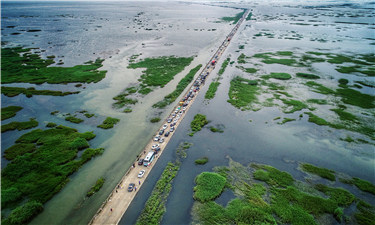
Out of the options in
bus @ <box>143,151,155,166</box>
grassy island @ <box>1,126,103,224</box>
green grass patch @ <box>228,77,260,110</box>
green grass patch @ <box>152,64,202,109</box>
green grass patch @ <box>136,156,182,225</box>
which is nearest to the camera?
green grass patch @ <box>136,156,182,225</box>

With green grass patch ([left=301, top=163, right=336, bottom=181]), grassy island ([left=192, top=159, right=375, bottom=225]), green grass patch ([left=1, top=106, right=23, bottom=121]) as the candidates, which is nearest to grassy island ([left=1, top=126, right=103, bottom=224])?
green grass patch ([left=1, top=106, right=23, bottom=121])

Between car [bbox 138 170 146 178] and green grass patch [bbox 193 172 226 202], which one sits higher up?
green grass patch [bbox 193 172 226 202]

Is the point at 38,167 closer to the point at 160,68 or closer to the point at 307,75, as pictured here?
the point at 160,68

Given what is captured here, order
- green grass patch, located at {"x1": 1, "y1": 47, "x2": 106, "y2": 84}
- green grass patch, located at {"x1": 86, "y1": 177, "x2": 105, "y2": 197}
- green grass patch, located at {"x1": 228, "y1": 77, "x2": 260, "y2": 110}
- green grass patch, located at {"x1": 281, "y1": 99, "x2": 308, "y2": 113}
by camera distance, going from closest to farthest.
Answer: green grass patch, located at {"x1": 86, "y1": 177, "x2": 105, "y2": 197} → green grass patch, located at {"x1": 281, "y1": 99, "x2": 308, "y2": 113} → green grass patch, located at {"x1": 228, "y1": 77, "x2": 260, "y2": 110} → green grass patch, located at {"x1": 1, "y1": 47, "x2": 106, "y2": 84}

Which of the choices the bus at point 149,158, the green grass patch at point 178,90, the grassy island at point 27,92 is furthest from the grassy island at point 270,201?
the grassy island at point 27,92

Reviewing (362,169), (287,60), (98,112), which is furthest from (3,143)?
(287,60)

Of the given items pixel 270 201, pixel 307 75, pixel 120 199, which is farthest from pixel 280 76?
pixel 120 199

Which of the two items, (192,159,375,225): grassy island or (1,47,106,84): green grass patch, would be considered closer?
(192,159,375,225): grassy island

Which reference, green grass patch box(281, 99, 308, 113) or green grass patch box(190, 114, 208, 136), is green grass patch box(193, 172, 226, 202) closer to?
green grass patch box(190, 114, 208, 136)

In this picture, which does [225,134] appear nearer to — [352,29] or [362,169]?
[362,169]
